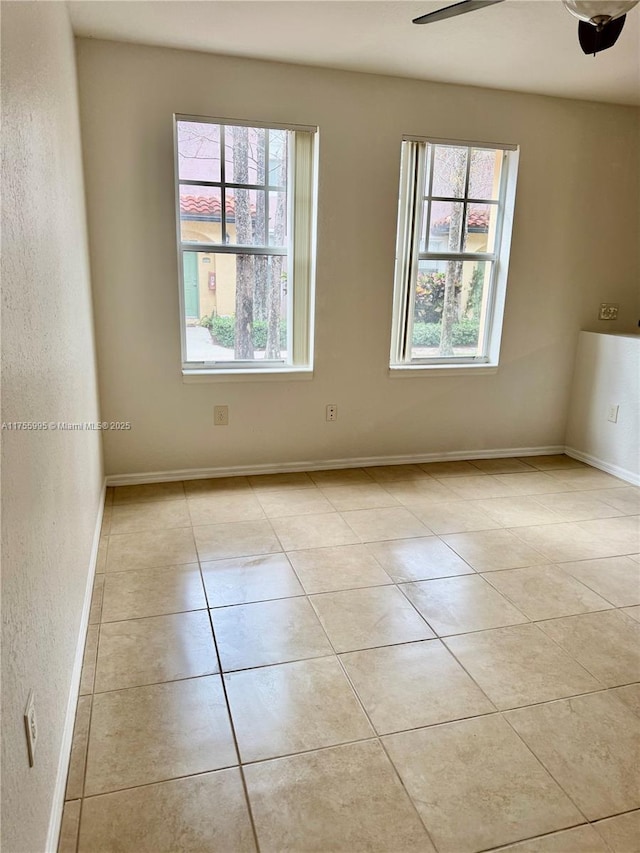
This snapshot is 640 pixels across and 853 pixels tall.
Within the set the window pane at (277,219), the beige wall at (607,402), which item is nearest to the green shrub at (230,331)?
the window pane at (277,219)

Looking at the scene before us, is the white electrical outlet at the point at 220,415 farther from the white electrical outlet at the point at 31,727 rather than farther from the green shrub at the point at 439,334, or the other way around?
the white electrical outlet at the point at 31,727

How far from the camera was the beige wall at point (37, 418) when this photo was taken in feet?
3.47

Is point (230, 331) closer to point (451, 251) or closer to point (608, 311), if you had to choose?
point (451, 251)

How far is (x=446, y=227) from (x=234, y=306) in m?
1.49

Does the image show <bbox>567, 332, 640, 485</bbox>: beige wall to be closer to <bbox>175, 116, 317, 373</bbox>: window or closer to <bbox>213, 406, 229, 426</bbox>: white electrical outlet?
<bbox>175, 116, 317, 373</bbox>: window

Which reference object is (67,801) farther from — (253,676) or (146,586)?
(146,586)

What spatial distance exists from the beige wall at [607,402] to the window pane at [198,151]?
274cm

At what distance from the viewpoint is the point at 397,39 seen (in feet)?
9.27

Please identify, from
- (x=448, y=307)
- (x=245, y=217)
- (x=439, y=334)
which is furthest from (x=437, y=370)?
(x=245, y=217)

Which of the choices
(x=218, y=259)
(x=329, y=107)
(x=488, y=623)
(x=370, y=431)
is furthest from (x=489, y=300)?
(x=488, y=623)

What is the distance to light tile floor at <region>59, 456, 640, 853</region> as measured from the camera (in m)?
1.38

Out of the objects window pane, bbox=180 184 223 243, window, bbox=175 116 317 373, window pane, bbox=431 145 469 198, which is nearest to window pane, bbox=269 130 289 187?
window, bbox=175 116 317 373

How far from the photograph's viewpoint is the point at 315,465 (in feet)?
12.5

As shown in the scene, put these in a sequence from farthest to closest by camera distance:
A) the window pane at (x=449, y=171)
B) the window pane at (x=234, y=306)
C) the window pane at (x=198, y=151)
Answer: the window pane at (x=449, y=171)
the window pane at (x=234, y=306)
the window pane at (x=198, y=151)
